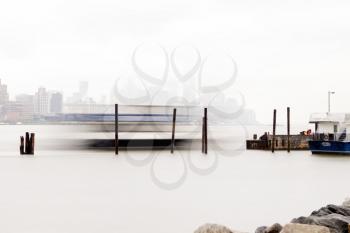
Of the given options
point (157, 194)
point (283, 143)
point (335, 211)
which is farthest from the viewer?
point (283, 143)

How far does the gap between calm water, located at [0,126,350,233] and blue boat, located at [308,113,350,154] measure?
3012 mm

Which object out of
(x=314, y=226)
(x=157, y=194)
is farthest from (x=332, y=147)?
(x=314, y=226)

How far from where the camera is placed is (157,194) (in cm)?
2289

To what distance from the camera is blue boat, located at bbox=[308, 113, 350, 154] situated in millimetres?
42906

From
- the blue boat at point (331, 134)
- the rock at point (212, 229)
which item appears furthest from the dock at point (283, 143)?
the rock at point (212, 229)

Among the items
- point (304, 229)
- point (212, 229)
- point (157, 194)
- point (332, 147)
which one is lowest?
point (157, 194)

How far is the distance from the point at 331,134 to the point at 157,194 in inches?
1009

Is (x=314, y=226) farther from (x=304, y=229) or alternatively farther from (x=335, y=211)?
(x=335, y=211)

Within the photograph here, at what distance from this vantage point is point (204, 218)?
658 inches

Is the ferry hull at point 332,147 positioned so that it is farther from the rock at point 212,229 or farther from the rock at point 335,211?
the rock at point 212,229

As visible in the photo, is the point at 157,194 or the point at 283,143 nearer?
the point at 157,194

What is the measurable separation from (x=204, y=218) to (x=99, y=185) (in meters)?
11.2

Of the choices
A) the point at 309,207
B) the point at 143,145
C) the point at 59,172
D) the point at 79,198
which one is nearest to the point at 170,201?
the point at 79,198

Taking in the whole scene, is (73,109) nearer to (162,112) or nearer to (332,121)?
(162,112)
